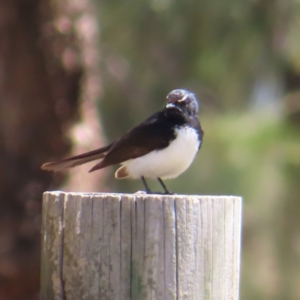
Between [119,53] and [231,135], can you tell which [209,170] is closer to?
[231,135]

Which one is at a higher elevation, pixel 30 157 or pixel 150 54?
pixel 150 54

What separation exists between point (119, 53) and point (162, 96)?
87 centimetres

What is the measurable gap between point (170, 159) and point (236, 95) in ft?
19.7

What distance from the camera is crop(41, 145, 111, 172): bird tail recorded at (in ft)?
15.2

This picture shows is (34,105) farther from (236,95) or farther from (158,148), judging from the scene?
(236,95)

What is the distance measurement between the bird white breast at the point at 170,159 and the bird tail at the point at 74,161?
27 centimetres

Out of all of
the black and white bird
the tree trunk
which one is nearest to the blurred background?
the tree trunk

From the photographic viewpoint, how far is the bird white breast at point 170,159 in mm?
4543

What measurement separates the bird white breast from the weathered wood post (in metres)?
1.61

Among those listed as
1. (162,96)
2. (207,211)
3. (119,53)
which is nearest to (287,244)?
(162,96)

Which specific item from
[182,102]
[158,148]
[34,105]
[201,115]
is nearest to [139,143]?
[158,148]

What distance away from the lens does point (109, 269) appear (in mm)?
2777

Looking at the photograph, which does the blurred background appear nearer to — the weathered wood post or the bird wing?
the bird wing

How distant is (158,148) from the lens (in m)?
4.57
